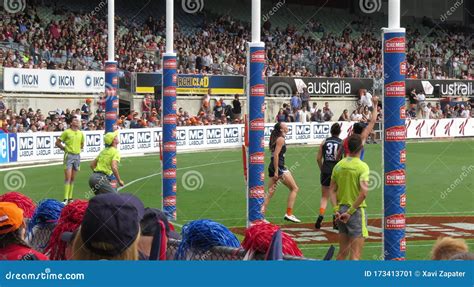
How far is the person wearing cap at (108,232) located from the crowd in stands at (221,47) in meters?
34.8

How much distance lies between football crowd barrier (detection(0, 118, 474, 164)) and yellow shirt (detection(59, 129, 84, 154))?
34.9 feet

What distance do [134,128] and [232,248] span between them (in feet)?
112

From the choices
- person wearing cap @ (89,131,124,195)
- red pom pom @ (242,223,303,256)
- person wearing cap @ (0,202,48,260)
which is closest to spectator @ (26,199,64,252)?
person wearing cap @ (0,202,48,260)

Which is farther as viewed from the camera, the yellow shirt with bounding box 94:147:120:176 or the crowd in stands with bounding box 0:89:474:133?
the crowd in stands with bounding box 0:89:474:133

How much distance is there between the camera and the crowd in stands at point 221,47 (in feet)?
134

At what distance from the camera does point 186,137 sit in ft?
134

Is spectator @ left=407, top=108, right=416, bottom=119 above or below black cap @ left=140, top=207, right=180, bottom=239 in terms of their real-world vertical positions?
above

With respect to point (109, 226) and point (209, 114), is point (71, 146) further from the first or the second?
point (209, 114)

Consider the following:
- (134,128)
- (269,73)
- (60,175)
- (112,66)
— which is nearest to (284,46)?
(269,73)

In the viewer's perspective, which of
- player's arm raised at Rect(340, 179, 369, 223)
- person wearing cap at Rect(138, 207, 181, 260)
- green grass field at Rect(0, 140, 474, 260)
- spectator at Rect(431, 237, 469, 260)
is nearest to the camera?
spectator at Rect(431, 237, 469, 260)

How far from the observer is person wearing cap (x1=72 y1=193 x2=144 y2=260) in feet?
13.1

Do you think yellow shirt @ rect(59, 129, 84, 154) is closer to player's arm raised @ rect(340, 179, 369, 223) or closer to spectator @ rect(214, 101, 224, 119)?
player's arm raised @ rect(340, 179, 369, 223)

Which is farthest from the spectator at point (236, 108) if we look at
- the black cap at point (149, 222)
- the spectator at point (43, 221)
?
the black cap at point (149, 222)

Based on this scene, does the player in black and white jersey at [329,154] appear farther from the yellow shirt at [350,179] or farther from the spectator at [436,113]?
the spectator at [436,113]
